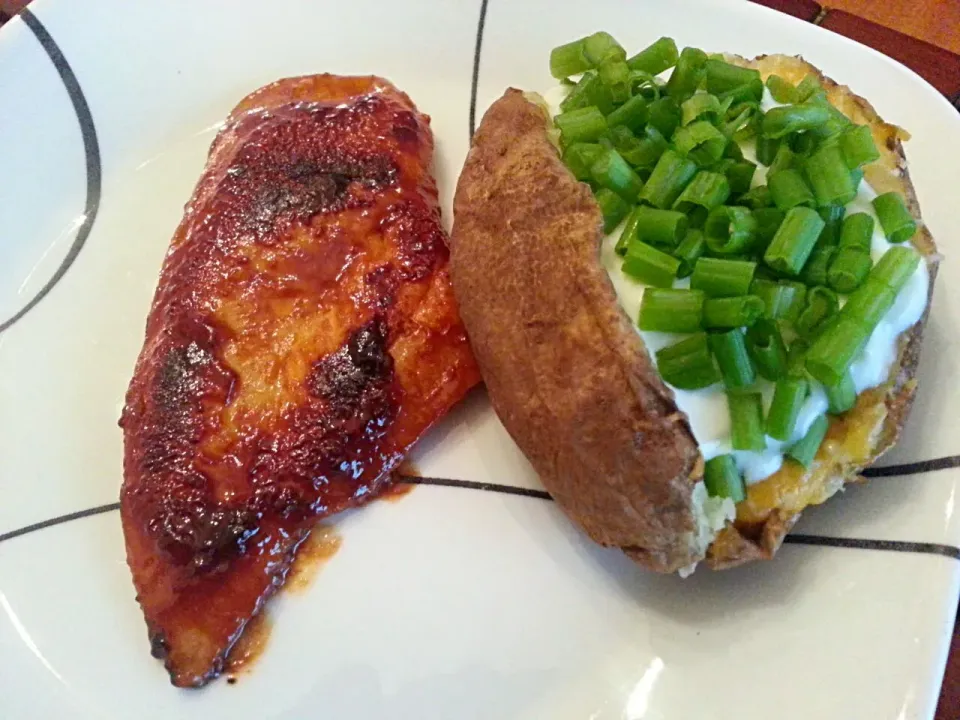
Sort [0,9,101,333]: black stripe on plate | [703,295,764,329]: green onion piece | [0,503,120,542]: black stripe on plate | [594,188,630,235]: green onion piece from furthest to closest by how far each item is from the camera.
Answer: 1. [0,9,101,333]: black stripe on plate
2. [0,503,120,542]: black stripe on plate
3. [594,188,630,235]: green onion piece
4. [703,295,764,329]: green onion piece

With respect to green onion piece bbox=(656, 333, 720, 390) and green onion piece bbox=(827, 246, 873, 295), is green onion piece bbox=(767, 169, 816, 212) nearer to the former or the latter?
green onion piece bbox=(827, 246, 873, 295)

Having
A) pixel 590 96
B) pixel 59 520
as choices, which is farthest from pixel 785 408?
pixel 59 520

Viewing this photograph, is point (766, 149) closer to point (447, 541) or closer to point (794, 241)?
A: point (794, 241)

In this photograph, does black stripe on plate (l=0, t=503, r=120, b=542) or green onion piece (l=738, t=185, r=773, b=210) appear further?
black stripe on plate (l=0, t=503, r=120, b=542)

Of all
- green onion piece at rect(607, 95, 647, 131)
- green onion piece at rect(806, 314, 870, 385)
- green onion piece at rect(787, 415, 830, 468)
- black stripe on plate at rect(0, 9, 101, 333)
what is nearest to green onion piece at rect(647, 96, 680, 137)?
green onion piece at rect(607, 95, 647, 131)

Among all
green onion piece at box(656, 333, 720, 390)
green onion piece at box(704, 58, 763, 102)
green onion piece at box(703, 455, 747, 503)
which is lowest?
green onion piece at box(703, 455, 747, 503)

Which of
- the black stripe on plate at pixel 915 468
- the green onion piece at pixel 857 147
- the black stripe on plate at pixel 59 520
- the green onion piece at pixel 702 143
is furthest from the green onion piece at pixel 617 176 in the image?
the black stripe on plate at pixel 59 520

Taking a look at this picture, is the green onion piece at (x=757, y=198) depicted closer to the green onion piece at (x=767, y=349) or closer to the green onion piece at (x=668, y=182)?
the green onion piece at (x=668, y=182)

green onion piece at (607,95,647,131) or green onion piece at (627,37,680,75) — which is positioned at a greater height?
green onion piece at (627,37,680,75)

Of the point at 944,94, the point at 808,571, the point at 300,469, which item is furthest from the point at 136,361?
the point at 944,94
